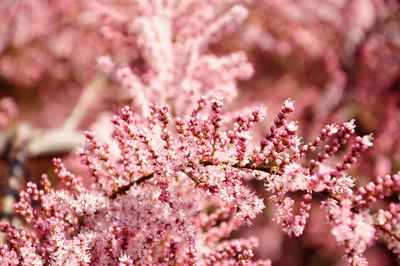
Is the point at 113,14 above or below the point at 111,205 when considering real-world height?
above

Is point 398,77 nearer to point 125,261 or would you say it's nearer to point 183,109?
point 183,109

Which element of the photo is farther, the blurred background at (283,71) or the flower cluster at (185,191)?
the blurred background at (283,71)

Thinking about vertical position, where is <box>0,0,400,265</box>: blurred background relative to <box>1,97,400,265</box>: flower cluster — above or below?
above

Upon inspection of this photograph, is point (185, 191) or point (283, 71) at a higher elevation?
point (283, 71)

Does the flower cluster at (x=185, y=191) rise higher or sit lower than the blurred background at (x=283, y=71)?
lower

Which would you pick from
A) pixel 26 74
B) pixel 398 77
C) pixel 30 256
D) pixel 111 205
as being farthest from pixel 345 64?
pixel 26 74

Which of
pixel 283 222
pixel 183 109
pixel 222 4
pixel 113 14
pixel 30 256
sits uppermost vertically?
pixel 222 4

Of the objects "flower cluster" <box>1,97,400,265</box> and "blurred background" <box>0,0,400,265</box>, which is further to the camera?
"blurred background" <box>0,0,400,265</box>

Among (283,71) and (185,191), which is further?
(283,71)
